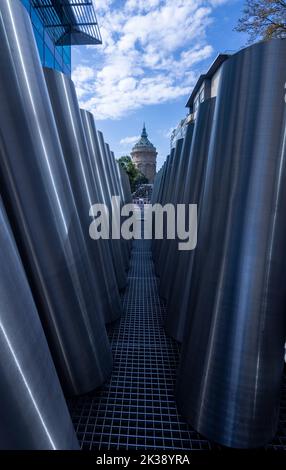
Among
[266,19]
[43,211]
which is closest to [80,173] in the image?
[43,211]

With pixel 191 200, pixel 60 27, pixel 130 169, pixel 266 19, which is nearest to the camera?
pixel 191 200

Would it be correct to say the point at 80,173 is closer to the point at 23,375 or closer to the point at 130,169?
the point at 23,375

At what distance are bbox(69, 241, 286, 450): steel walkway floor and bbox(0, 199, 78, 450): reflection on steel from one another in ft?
1.66

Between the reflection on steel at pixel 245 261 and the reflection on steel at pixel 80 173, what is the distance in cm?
110

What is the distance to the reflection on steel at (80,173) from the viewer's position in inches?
104

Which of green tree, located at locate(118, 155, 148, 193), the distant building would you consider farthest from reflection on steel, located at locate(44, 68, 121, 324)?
the distant building

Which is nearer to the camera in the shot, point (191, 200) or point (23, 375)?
point (23, 375)

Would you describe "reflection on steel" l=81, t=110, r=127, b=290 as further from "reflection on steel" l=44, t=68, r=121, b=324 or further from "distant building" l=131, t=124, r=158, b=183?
"distant building" l=131, t=124, r=158, b=183

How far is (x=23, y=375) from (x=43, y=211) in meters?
1.03

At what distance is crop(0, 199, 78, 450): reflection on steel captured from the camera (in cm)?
119

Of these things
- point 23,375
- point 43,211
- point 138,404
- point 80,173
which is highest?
point 80,173

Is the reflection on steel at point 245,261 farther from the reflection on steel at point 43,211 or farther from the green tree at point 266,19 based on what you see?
the green tree at point 266,19

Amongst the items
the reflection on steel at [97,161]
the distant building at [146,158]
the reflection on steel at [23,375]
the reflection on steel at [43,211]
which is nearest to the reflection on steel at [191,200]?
the reflection on steel at [43,211]

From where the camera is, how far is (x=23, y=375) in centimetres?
124
